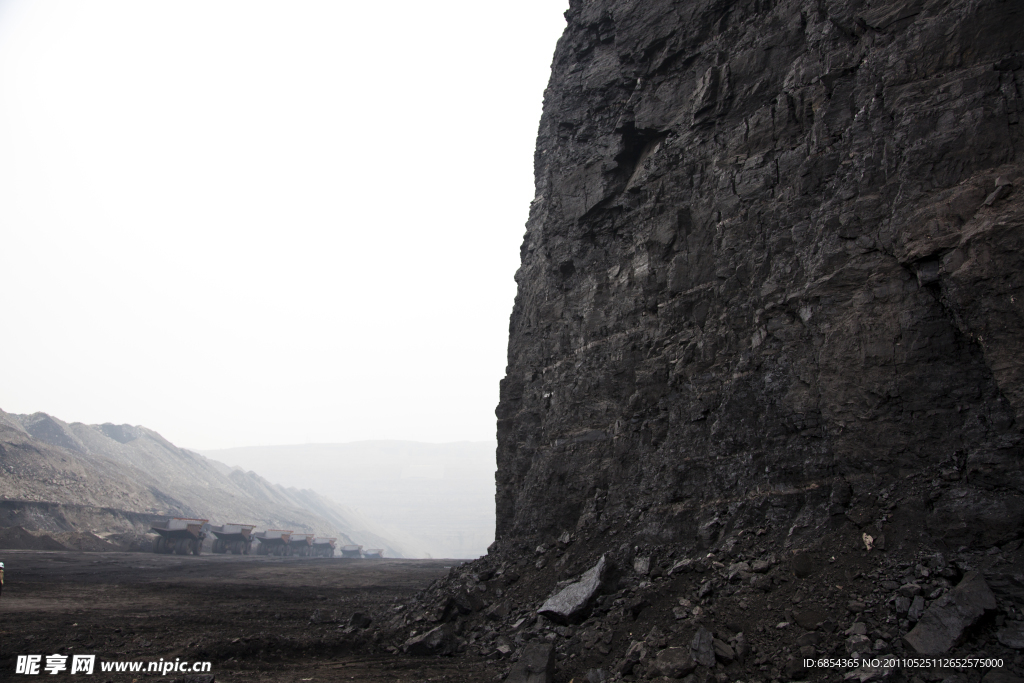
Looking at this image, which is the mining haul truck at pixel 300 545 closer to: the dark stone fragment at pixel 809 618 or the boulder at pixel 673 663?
the boulder at pixel 673 663

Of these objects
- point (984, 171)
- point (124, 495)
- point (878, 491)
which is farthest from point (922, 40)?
point (124, 495)

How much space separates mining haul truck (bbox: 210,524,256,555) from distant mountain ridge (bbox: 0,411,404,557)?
38.5ft

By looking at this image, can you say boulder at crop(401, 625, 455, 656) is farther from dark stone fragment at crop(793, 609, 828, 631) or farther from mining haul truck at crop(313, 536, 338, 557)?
mining haul truck at crop(313, 536, 338, 557)

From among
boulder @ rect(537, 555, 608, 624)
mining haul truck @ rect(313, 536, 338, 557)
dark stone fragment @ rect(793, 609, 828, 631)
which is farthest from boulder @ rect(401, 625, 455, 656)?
mining haul truck @ rect(313, 536, 338, 557)

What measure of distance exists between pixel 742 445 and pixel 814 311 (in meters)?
2.62

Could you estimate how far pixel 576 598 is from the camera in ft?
31.6

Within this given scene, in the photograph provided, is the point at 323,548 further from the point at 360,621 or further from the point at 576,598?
the point at 576,598

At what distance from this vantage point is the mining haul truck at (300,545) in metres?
56.9

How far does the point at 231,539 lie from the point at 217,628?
4234 cm

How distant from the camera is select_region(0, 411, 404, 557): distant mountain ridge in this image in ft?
157

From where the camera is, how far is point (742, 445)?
9.86m

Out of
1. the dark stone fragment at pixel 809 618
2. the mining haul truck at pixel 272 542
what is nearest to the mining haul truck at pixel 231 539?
the mining haul truck at pixel 272 542

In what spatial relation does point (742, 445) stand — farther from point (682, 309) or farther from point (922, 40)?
point (922, 40)

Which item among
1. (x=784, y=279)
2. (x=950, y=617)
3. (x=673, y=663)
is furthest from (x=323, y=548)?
(x=950, y=617)
